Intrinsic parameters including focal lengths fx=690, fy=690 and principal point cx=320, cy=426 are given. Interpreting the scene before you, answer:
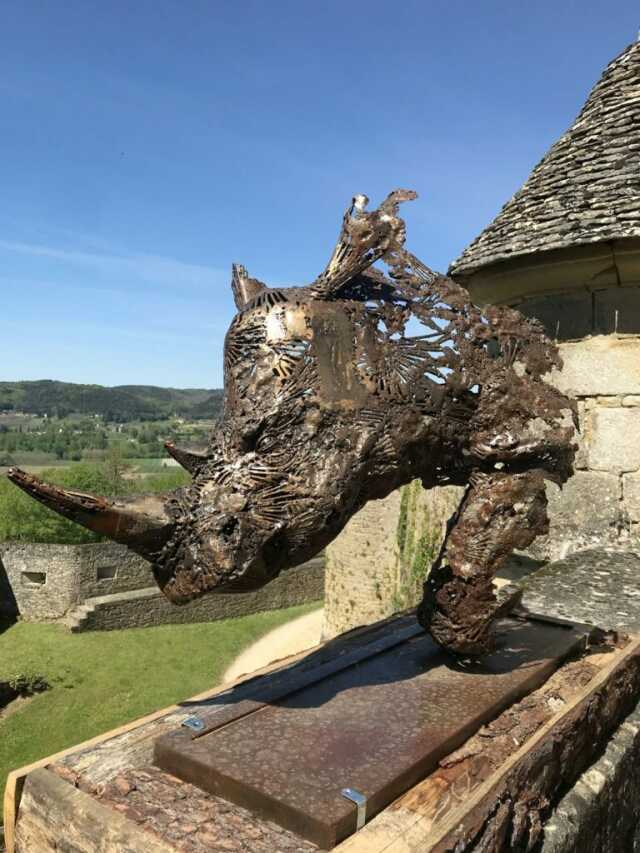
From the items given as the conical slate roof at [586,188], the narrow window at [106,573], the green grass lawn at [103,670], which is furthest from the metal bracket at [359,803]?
the narrow window at [106,573]

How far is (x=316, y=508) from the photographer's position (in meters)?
2.50

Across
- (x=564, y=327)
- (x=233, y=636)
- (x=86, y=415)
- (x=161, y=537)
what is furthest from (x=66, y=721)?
(x=86, y=415)

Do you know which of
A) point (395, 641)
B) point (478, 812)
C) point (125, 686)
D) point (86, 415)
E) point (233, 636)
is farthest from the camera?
point (86, 415)

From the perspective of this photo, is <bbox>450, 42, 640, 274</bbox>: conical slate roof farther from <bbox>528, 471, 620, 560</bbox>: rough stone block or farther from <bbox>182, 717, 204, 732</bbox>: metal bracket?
<bbox>182, 717, 204, 732</bbox>: metal bracket

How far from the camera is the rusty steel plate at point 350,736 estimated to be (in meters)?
2.07

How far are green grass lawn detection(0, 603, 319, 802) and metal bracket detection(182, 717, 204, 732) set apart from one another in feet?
39.3

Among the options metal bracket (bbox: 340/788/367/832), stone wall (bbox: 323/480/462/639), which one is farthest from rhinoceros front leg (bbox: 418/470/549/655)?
stone wall (bbox: 323/480/462/639)

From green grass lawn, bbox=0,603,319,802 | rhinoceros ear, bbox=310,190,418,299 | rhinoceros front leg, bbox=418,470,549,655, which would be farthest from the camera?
green grass lawn, bbox=0,603,319,802

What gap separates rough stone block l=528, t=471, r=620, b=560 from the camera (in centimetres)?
610

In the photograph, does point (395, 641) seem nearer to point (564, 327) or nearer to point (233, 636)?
point (564, 327)

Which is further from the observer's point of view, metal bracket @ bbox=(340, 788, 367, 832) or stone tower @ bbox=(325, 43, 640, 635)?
stone tower @ bbox=(325, 43, 640, 635)

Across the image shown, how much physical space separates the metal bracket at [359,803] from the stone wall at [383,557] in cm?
990

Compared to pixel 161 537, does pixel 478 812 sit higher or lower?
lower

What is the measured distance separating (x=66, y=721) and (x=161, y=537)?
14.1 metres
